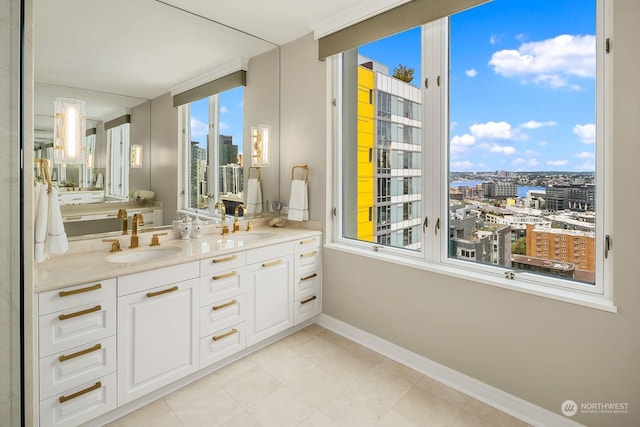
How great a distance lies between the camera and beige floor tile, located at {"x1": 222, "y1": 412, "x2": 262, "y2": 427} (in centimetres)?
173

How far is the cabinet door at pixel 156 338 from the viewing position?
1703 mm

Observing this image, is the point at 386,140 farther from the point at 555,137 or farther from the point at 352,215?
the point at 555,137

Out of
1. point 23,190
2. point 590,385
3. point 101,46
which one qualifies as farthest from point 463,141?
point 101,46

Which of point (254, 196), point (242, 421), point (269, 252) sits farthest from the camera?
point (254, 196)

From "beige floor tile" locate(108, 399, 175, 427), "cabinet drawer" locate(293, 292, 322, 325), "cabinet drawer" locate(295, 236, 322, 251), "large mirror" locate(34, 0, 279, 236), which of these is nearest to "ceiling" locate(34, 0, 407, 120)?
"large mirror" locate(34, 0, 279, 236)

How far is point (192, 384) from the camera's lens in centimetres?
206

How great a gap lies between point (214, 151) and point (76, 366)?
1.81 meters

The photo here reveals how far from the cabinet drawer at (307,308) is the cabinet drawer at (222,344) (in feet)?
1.68

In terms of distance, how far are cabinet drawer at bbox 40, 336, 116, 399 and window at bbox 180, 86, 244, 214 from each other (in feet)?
3.93

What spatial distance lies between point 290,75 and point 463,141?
1.73m

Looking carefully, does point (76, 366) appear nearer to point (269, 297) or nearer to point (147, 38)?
point (269, 297)

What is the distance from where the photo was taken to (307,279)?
2.75 m

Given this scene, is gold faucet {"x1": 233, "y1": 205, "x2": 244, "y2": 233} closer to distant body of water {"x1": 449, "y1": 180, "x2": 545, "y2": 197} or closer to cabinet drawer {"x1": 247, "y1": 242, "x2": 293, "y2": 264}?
cabinet drawer {"x1": 247, "y1": 242, "x2": 293, "y2": 264}

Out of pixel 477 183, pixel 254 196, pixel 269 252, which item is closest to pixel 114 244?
pixel 269 252
